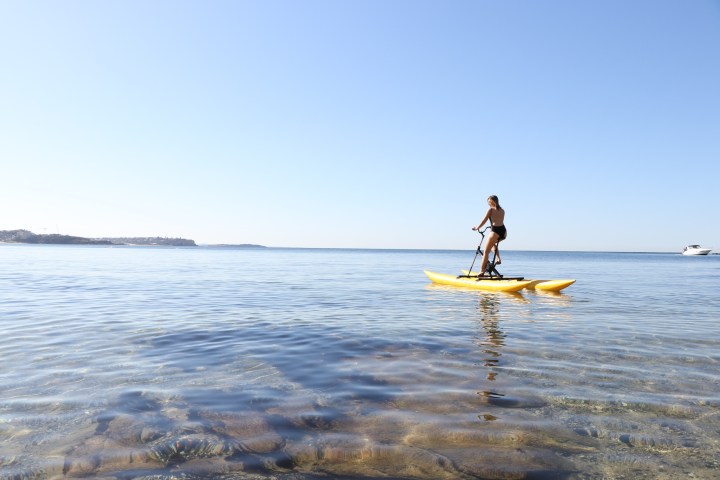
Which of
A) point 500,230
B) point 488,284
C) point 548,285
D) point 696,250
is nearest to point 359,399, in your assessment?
point 488,284

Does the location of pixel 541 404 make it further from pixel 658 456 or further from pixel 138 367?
pixel 138 367

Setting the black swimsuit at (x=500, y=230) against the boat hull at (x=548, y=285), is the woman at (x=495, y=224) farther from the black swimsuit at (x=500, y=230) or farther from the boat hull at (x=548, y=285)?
the boat hull at (x=548, y=285)

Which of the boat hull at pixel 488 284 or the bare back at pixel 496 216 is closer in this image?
the boat hull at pixel 488 284

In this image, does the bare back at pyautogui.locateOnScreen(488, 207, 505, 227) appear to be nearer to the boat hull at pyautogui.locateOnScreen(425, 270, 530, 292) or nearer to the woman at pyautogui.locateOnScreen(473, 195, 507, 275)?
the woman at pyautogui.locateOnScreen(473, 195, 507, 275)

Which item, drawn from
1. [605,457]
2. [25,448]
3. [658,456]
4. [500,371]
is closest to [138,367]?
[25,448]

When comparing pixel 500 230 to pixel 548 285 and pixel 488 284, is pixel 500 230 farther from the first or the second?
pixel 548 285

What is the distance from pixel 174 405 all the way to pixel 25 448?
1270 mm

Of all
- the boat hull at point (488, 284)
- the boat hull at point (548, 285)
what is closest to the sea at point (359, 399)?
the boat hull at point (488, 284)

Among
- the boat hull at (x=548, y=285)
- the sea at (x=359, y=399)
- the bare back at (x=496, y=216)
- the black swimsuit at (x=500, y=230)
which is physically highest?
the bare back at (x=496, y=216)

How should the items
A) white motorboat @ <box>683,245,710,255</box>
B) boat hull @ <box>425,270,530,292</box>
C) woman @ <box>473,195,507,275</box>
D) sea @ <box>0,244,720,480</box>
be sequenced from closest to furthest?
sea @ <box>0,244,720,480</box>
boat hull @ <box>425,270,530,292</box>
woman @ <box>473,195,507,275</box>
white motorboat @ <box>683,245,710,255</box>

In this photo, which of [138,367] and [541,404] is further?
[138,367]

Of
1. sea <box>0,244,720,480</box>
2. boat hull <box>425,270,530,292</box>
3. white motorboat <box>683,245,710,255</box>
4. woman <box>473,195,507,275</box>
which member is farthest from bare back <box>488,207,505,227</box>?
white motorboat <box>683,245,710,255</box>

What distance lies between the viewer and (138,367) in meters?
5.99

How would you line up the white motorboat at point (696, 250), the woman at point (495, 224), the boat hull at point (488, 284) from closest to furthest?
1. the boat hull at point (488, 284)
2. the woman at point (495, 224)
3. the white motorboat at point (696, 250)
